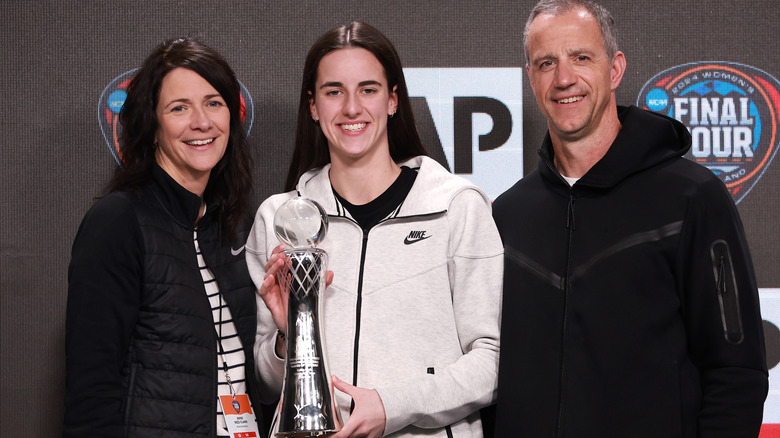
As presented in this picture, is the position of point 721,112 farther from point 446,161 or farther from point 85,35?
point 85,35

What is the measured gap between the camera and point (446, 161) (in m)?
2.37

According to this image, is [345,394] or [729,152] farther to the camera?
[729,152]

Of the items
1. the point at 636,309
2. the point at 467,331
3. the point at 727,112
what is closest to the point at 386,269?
the point at 467,331

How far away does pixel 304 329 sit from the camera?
141cm

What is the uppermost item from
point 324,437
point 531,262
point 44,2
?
point 44,2

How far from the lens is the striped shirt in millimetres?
1719

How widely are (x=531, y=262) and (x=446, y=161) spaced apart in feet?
2.51

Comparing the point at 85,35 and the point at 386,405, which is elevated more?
the point at 85,35

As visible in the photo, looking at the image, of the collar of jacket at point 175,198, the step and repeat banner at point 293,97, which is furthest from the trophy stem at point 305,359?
the step and repeat banner at point 293,97

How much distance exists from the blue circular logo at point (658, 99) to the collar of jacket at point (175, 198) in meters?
1.51

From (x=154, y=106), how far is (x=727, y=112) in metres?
1.79

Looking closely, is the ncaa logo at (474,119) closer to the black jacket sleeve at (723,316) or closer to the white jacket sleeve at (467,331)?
the white jacket sleeve at (467,331)

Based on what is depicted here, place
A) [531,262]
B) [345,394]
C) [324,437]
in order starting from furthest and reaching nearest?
A: [531,262]
[345,394]
[324,437]

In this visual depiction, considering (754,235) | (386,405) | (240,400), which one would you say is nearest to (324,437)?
(386,405)
